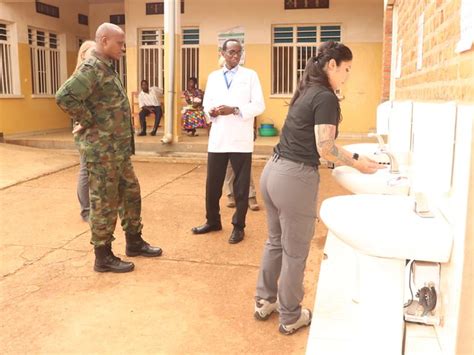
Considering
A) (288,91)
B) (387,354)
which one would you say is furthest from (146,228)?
(288,91)

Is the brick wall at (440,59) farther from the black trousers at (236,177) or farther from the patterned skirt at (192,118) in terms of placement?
the patterned skirt at (192,118)

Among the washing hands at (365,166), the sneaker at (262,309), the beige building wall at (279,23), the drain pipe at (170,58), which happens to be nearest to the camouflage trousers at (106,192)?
the sneaker at (262,309)

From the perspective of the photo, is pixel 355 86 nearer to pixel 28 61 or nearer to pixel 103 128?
pixel 28 61

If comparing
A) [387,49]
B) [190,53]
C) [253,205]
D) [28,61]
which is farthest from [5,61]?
[253,205]

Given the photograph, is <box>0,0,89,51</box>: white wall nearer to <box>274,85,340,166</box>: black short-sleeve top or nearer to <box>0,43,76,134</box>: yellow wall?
<box>0,43,76,134</box>: yellow wall

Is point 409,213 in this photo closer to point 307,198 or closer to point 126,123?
point 307,198

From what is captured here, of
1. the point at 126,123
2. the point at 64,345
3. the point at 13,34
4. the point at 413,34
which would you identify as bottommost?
the point at 64,345

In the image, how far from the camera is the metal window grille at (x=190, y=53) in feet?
40.9

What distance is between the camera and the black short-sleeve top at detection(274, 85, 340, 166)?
2.63 m

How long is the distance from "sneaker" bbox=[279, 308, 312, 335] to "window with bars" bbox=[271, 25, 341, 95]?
9.29 m

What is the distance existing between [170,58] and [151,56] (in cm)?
313

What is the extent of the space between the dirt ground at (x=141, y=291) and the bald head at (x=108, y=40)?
5.21 feet

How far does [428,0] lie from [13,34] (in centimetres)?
1048

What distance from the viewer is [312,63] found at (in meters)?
2.76
